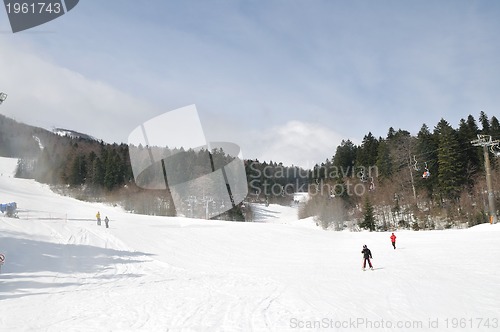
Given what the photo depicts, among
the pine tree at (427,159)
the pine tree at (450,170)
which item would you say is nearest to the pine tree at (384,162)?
the pine tree at (427,159)

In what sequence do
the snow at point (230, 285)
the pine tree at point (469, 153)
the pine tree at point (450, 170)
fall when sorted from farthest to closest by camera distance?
the pine tree at point (469, 153), the pine tree at point (450, 170), the snow at point (230, 285)

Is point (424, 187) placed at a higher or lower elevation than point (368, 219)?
higher

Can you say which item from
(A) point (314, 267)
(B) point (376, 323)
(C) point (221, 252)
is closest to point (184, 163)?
(C) point (221, 252)

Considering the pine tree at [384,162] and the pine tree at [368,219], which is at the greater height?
the pine tree at [384,162]

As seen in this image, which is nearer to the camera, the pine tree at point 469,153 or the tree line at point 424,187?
the tree line at point 424,187

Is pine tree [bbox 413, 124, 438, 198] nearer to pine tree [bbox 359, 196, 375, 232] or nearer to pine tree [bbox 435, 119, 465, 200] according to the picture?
pine tree [bbox 435, 119, 465, 200]

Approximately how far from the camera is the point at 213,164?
2613 inches

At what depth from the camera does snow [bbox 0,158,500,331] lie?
27.3 ft

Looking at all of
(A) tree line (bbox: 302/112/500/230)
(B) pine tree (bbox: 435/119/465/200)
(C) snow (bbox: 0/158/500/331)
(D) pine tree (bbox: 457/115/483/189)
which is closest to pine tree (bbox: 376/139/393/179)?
(A) tree line (bbox: 302/112/500/230)

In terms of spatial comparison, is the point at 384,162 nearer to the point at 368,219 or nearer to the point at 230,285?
the point at 368,219

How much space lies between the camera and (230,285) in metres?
13.7

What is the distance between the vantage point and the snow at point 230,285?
8306 millimetres

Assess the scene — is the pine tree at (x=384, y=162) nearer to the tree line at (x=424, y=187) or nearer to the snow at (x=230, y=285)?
the tree line at (x=424, y=187)

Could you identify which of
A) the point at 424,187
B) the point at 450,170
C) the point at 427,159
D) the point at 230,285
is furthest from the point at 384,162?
the point at 230,285
